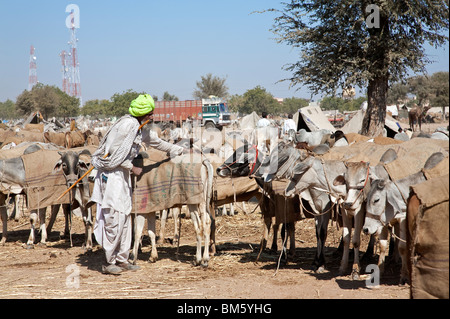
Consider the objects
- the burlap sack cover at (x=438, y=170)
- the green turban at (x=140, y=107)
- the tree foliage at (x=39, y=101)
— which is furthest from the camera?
the tree foliage at (x=39, y=101)

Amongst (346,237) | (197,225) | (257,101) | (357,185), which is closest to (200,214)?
(197,225)

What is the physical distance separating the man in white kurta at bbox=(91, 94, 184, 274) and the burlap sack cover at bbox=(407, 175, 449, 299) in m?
5.15

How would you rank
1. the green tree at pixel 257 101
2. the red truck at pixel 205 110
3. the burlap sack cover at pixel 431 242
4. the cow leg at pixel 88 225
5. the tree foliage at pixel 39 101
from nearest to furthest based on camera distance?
the burlap sack cover at pixel 431 242 → the cow leg at pixel 88 225 → the red truck at pixel 205 110 → the tree foliage at pixel 39 101 → the green tree at pixel 257 101

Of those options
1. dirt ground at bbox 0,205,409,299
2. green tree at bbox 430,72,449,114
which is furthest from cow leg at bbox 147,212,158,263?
green tree at bbox 430,72,449,114

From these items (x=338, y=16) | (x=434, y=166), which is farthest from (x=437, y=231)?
(x=338, y=16)

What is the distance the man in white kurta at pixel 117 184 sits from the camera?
8336 millimetres

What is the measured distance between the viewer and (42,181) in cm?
1105

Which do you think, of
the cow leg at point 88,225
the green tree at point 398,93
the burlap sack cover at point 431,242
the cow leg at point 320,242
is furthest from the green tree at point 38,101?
the burlap sack cover at point 431,242

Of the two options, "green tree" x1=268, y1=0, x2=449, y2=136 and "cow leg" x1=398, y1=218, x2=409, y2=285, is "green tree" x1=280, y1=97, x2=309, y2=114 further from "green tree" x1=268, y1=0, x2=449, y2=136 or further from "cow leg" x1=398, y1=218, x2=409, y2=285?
"cow leg" x1=398, y1=218, x2=409, y2=285

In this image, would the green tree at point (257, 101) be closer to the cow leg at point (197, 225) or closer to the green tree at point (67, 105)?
the green tree at point (67, 105)

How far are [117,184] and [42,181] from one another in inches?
133

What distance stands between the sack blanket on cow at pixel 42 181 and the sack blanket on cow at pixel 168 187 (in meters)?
2.54

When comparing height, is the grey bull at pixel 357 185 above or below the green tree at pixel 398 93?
below

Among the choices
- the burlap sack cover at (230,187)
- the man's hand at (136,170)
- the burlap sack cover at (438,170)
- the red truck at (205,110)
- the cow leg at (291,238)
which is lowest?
the cow leg at (291,238)
